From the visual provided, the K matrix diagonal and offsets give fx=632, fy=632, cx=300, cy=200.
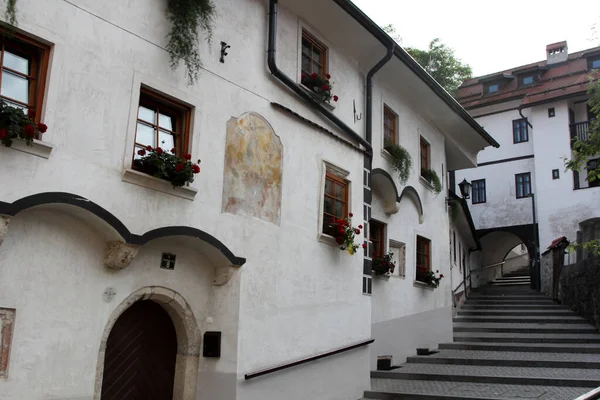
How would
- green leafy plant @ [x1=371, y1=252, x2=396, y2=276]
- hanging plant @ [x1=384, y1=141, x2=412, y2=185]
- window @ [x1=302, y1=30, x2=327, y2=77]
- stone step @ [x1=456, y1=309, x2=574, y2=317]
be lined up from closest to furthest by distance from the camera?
window @ [x1=302, y1=30, x2=327, y2=77] < green leafy plant @ [x1=371, y1=252, x2=396, y2=276] < hanging plant @ [x1=384, y1=141, x2=412, y2=185] < stone step @ [x1=456, y1=309, x2=574, y2=317]

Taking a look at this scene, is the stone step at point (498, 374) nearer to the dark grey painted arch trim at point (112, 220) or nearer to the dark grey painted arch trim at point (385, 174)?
the dark grey painted arch trim at point (385, 174)

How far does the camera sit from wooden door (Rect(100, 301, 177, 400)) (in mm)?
7648

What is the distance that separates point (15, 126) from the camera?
19.5 feet

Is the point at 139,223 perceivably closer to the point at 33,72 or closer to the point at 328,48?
the point at 33,72

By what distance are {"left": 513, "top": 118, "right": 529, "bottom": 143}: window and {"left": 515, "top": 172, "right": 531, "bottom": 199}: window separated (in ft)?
5.26

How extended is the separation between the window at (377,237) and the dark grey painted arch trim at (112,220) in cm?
531

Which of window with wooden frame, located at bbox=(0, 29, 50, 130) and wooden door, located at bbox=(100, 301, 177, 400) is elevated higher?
window with wooden frame, located at bbox=(0, 29, 50, 130)

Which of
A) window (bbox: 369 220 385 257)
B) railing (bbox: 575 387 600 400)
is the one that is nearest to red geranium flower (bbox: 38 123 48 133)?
railing (bbox: 575 387 600 400)

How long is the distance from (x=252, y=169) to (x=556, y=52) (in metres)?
26.0

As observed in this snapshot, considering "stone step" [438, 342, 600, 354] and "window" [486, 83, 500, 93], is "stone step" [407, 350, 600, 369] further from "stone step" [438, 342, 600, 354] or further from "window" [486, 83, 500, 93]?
"window" [486, 83, 500, 93]

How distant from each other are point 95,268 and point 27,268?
32.6 inches

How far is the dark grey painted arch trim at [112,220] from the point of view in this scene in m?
6.09

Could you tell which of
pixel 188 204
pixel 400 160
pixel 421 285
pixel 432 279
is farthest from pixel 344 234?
pixel 432 279

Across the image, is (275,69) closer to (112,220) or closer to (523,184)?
(112,220)
